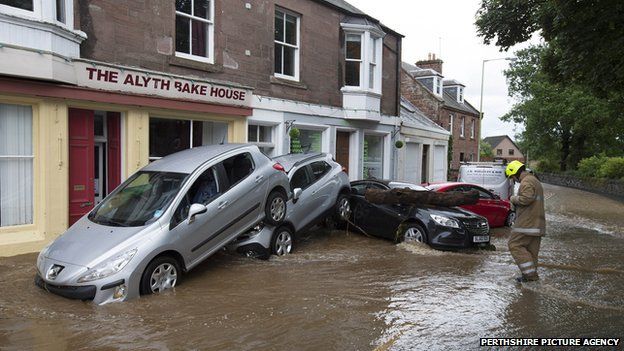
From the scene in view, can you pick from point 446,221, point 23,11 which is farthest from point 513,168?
point 23,11

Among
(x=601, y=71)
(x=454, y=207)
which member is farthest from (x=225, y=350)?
(x=601, y=71)

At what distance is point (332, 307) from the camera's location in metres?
5.80

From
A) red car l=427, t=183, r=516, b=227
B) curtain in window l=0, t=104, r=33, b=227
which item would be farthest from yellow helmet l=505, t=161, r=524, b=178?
curtain in window l=0, t=104, r=33, b=227

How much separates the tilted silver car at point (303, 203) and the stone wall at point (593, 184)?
77.8 feet

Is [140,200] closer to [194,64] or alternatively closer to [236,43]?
[194,64]

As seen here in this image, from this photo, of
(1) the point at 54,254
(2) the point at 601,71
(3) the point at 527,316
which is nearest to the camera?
(3) the point at 527,316

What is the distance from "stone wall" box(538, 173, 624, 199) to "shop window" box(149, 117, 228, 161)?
24585 millimetres

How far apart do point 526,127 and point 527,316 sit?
40459mm

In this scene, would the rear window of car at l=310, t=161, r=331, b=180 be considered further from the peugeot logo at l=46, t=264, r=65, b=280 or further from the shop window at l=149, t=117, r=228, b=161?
the peugeot logo at l=46, t=264, r=65, b=280

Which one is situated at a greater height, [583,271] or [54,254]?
[54,254]

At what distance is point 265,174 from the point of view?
7934 mm

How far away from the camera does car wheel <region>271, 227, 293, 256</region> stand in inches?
324

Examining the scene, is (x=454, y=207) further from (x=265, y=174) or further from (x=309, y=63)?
(x=309, y=63)

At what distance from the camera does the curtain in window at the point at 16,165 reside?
8398 mm
